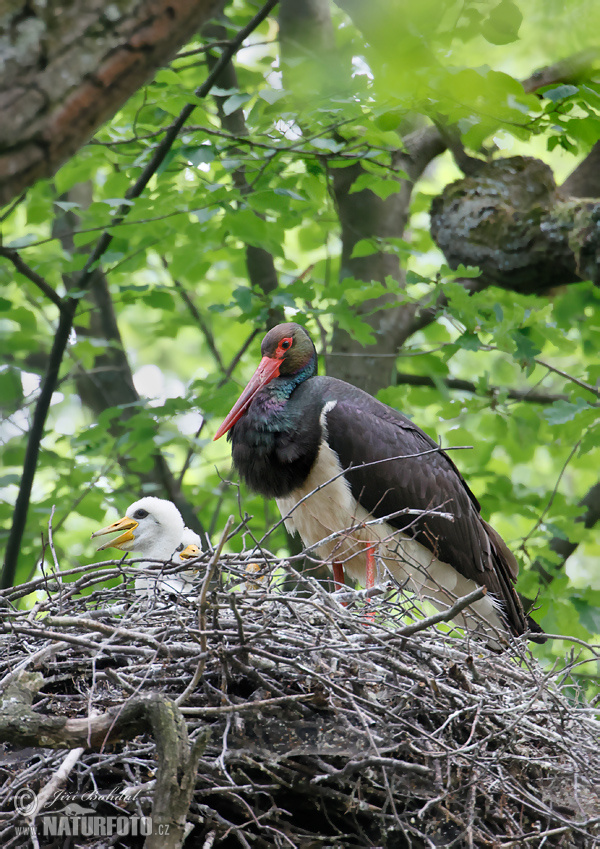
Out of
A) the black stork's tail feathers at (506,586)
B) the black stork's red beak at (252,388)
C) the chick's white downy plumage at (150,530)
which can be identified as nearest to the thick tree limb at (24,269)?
the black stork's red beak at (252,388)

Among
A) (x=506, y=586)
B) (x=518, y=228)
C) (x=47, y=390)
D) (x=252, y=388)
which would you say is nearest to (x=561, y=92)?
(x=518, y=228)

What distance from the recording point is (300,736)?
2064 mm

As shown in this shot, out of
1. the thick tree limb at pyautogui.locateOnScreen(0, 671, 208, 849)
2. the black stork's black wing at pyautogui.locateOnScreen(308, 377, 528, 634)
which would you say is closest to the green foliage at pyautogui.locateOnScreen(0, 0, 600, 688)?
the black stork's black wing at pyautogui.locateOnScreen(308, 377, 528, 634)

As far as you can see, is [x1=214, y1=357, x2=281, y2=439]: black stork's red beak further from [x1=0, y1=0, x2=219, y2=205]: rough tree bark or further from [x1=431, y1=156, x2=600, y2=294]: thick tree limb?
[x1=0, y1=0, x2=219, y2=205]: rough tree bark

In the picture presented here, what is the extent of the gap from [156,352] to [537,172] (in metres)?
6.64

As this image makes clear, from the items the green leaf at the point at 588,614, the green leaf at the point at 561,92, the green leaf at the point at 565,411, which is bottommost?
the green leaf at the point at 588,614

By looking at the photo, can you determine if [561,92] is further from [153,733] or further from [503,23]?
[153,733]

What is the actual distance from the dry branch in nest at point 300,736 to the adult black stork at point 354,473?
1.49m

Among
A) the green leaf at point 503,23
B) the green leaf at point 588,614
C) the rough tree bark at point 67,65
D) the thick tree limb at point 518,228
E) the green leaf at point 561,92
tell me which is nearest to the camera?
the rough tree bark at point 67,65

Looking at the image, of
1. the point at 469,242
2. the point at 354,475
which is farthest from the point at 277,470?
the point at 469,242

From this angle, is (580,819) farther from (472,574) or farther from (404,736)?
(472,574)

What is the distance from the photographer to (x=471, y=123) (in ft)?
11.4

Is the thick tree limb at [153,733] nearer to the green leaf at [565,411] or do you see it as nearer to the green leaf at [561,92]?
the green leaf at [561,92]

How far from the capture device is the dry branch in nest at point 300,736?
6.37 ft
